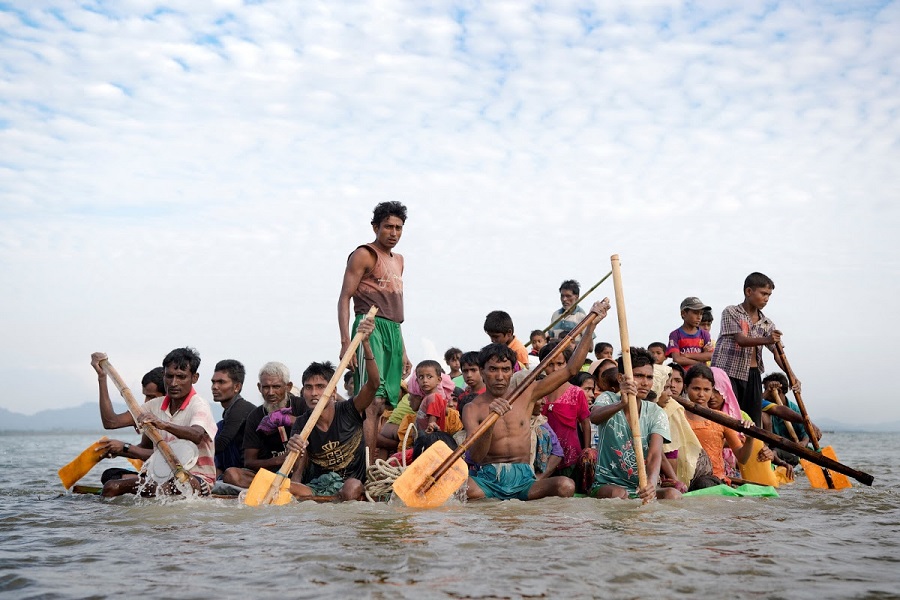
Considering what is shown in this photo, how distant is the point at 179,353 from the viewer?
6.89 m

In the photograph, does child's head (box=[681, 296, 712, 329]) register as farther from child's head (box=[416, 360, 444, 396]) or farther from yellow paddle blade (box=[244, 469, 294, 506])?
yellow paddle blade (box=[244, 469, 294, 506])

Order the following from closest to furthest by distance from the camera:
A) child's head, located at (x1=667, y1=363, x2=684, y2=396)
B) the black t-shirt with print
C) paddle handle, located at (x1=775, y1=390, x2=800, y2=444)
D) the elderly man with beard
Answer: the black t-shirt with print < the elderly man with beard < child's head, located at (x1=667, y1=363, x2=684, y2=396) < paddle handle, located at (x1=775, y1=390, x2=800, y2=444)

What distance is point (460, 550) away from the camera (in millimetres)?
4238

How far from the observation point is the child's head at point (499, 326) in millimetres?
7996

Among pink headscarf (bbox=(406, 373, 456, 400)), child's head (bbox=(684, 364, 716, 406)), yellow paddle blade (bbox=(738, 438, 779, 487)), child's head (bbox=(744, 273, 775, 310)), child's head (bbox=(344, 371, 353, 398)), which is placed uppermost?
child's head (bbox=(744, 273, 775, 310))

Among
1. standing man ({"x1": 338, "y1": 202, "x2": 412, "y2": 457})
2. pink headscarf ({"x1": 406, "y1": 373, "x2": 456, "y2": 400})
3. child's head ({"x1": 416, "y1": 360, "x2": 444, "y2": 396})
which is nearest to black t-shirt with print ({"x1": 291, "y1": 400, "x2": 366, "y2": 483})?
standing man ({"x1": 338, "y1": 202, "x2": 412, "y2": 457})

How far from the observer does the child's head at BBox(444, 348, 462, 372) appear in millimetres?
11203

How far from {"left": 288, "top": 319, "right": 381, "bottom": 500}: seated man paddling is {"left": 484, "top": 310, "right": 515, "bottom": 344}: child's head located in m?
1.62

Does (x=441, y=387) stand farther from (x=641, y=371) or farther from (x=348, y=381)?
(x=641, y=371)

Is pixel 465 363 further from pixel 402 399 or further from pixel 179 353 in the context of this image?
pixel 179 353

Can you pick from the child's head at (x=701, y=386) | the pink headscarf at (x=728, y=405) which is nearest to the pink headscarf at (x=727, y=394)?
the pink headscarf at (x=728, y=405)

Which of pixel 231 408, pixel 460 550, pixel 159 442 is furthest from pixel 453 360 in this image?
pixel 460 550

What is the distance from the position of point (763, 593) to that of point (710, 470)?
4202 mm

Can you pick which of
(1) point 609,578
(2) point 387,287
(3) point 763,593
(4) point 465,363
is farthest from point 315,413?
(3) point 763,593
